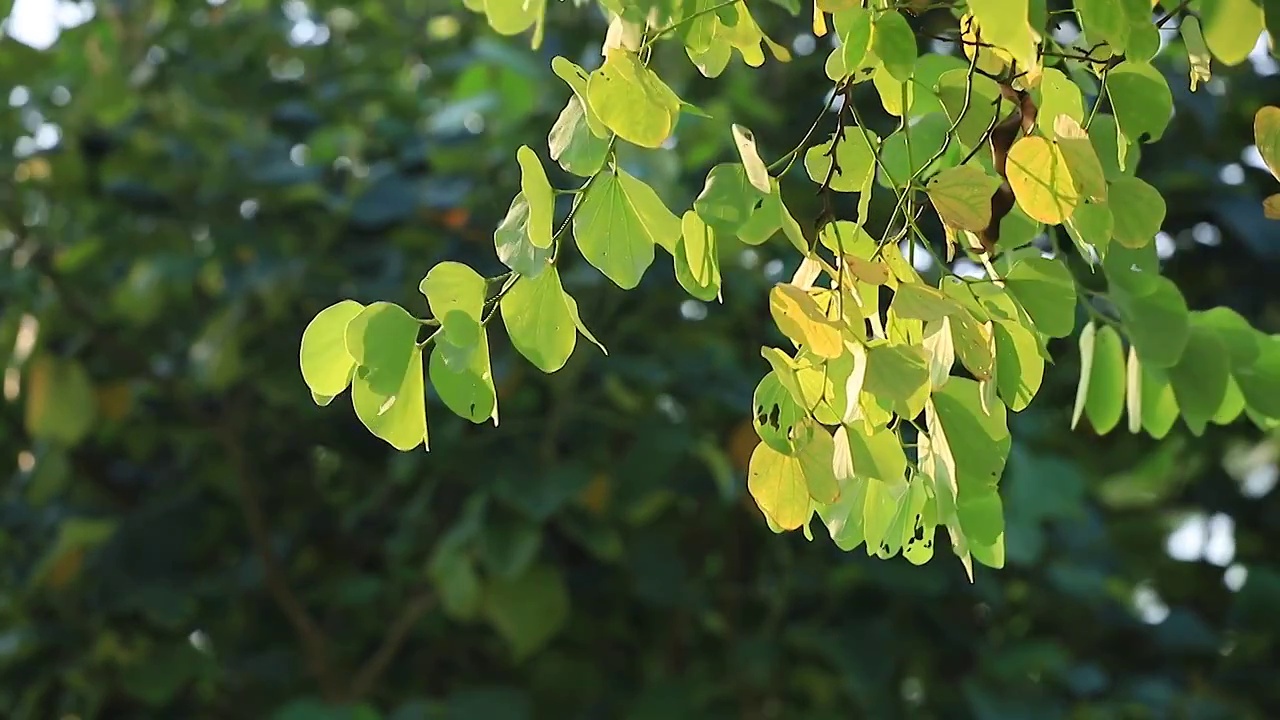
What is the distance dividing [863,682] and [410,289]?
46 cm

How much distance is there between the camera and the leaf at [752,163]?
342 mm

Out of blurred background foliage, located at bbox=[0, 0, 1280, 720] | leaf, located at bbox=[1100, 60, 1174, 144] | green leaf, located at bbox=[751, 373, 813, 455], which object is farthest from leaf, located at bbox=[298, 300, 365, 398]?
blurred background foliage, located at bbox=[0, 0, 1280, 720]

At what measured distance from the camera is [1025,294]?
0.39m

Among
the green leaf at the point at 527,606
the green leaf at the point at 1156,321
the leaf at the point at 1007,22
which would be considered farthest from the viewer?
the green leaf at the point at 527,606

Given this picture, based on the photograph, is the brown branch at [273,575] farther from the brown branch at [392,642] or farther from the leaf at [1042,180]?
the leaf at [1042,180]

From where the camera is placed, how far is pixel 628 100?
1.12 feet

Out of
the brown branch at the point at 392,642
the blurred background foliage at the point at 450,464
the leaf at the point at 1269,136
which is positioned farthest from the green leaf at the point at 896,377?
the brown branch at the point at 392,642

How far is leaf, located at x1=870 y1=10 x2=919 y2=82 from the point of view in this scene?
0.36 metres

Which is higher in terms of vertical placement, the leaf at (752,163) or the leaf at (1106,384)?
the leaf at (752,163)

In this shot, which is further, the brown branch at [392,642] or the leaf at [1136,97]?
the brown branch at [392,642]

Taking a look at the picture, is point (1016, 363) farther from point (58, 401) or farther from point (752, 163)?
point (58, 401)

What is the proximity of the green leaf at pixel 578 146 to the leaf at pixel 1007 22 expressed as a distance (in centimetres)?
11

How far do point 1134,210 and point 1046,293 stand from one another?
3cm

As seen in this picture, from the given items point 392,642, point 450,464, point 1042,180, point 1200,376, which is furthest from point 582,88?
point 392,642
